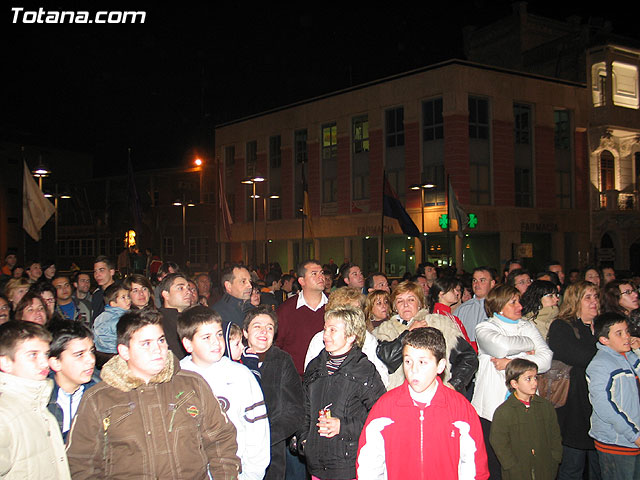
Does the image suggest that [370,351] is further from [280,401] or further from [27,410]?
[27,410]

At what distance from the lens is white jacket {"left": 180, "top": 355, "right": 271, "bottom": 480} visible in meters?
4.03

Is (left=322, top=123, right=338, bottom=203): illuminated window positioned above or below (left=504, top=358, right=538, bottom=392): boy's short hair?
above

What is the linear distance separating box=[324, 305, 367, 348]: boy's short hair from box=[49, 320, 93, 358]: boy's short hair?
6.39 ft

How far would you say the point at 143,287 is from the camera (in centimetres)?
661

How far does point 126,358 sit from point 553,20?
42100 millimetres

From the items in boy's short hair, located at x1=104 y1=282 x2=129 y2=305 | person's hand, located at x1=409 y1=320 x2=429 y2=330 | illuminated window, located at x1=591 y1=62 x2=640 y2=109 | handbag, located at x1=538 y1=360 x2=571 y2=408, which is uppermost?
illuminated window, located at x1=591 y1=62 x2=640 y2=109

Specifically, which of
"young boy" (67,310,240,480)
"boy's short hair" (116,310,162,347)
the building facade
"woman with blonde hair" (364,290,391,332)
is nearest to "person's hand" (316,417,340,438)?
"young boy" (67,310,240,480)

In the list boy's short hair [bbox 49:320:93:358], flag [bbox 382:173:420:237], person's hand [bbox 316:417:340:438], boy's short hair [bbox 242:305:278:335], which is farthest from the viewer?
flag [bbox 382:173:420:237]

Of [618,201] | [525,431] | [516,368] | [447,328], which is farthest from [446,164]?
[525,431]

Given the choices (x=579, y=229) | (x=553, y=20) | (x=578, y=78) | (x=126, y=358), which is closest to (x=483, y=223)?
(x=579, y=229)

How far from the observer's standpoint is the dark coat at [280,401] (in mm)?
4547

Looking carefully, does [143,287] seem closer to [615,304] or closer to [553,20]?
[615,304]

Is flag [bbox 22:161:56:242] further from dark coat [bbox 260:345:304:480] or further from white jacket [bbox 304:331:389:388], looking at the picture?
dark coat [bbox 260:345:304:480]

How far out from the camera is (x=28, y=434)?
10.8 ft
